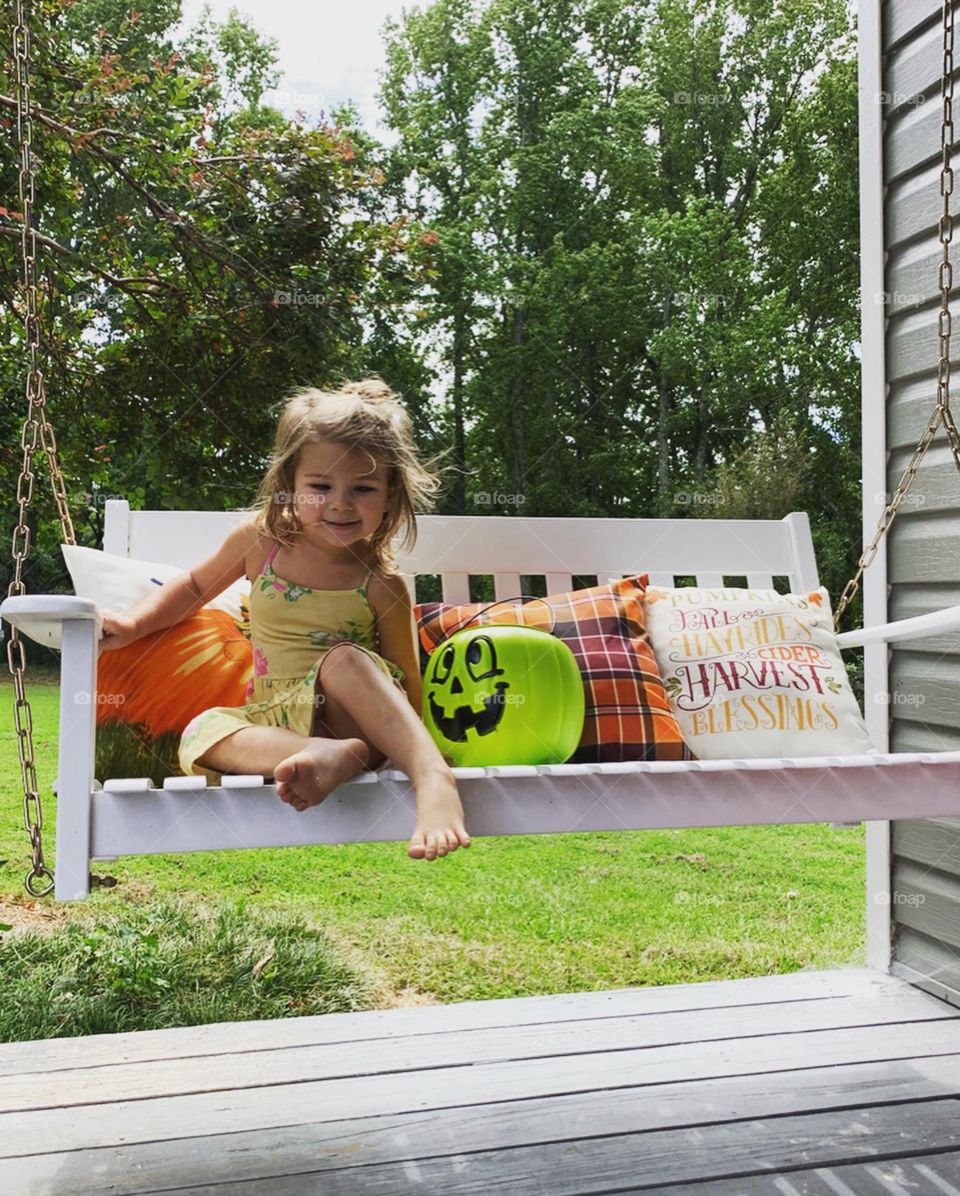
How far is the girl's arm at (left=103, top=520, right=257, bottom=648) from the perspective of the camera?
5.04 ft

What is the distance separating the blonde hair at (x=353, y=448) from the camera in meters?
1.58

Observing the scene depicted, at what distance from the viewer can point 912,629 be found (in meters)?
1.67

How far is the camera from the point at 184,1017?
119 inches

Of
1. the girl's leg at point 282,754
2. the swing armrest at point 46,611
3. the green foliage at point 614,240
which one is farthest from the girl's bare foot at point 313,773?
the green foliage at point 614,240

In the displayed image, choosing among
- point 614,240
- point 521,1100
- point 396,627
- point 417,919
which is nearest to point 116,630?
point 396,627

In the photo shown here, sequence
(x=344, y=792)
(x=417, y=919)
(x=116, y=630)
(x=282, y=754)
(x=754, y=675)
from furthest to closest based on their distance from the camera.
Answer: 1. (x=417, y=919)
2. (x=754, y=675)
3. (x=116, y=630)
4. (x=282, y=754)
5. (x=344, y=792)

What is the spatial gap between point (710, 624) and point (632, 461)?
5.39 metres

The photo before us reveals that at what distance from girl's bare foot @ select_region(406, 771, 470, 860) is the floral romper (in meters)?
0.26

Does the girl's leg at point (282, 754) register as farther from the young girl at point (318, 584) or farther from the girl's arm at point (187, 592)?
the girl's arm at point (187, 592)

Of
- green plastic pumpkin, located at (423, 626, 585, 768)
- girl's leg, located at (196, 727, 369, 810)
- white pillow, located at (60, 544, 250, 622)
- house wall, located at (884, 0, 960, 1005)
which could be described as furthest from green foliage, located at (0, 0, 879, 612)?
girl's leg, located at (196, 727, 369, 810)

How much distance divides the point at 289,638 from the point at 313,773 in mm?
386

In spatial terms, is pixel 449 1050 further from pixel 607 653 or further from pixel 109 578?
pixel 109 578

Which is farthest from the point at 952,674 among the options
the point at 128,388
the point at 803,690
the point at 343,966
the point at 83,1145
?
the point at 128,388

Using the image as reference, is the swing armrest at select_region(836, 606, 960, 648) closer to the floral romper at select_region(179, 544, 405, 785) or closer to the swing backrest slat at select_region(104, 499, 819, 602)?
the swing backrest slat at select_region(104, 499, 819, 602)
